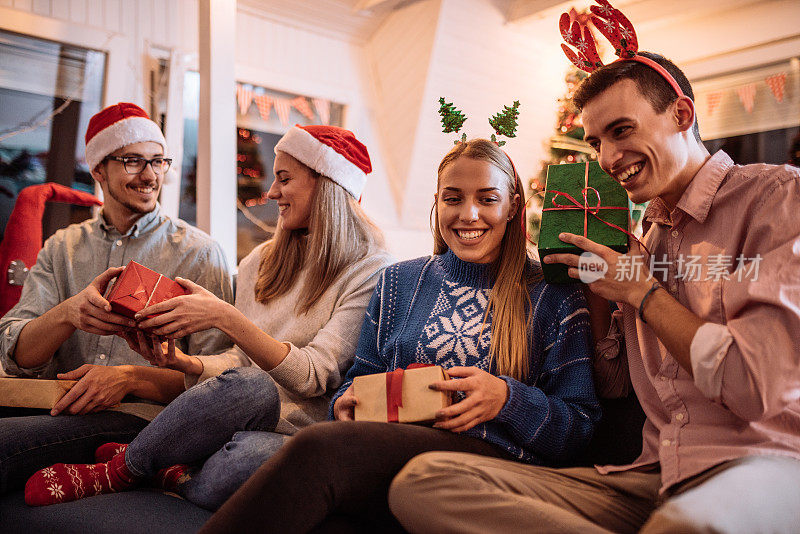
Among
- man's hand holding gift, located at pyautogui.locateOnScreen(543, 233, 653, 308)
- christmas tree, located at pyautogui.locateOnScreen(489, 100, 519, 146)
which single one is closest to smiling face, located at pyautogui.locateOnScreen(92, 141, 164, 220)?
christmas tree, located at pyautogui.locateOnScreen(489, 100, 519, 146)

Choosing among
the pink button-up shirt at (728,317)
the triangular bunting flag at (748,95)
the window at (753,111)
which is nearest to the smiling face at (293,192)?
the pink button-up shirt at (728,317)

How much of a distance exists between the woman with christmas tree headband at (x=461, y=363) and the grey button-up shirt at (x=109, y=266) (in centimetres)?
72

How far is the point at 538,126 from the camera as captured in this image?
5.39 m

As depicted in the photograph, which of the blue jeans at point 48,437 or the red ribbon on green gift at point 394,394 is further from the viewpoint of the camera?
the blue jeans at point 48,437

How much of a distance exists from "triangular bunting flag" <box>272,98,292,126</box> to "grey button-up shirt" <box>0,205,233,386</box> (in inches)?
107

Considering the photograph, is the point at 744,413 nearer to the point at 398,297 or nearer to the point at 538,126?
the point at 398,297

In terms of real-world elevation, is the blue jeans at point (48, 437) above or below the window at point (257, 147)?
below

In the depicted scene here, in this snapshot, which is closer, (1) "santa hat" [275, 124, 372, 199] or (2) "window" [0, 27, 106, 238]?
(1) "santa hat" [275, 124, 372, 199]

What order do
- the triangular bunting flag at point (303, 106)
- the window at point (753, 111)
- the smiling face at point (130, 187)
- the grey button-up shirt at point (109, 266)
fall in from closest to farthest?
the grey button-up shirt at point (109, 266), the smiling face at point (130, 187), the window at point (753, 111), the triangular bunting flag at point (303, 106)

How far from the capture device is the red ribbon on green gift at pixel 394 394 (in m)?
1.42

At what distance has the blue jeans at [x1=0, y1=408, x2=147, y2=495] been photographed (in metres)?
1.66

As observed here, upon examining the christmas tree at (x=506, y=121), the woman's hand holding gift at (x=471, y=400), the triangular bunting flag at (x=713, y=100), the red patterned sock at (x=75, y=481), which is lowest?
the red patterned sock at (x=75, y=481)

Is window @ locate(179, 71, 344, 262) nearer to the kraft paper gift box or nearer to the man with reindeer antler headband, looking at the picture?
the kraft paper gift box

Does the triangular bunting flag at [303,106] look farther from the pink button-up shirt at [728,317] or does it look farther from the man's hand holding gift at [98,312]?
the pink button-up shirt at [728,317]
